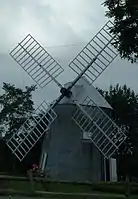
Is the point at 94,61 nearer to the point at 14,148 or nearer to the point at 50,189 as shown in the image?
the point at 14,148

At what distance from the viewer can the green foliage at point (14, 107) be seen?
53.5 meters

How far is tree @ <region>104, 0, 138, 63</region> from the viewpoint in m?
19.6

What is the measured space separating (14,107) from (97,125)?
23.7 m

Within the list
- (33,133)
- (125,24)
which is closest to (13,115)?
(33,133)

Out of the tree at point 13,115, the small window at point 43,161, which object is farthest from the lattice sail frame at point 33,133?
the tree at point 13,115

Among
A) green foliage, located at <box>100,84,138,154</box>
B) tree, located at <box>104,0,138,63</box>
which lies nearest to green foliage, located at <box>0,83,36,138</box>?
green foliage, located at <box>100,84,138,154</box>

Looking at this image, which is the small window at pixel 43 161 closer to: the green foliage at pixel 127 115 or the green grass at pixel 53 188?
the green grass at pixel 53 188

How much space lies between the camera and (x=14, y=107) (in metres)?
55.3

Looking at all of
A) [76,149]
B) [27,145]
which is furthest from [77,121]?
[27,145]

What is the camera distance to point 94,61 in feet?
114

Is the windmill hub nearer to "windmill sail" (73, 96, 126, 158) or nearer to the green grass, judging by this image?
"windmill sail" (73, 96, 126, 158)

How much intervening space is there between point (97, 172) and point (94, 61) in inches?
266

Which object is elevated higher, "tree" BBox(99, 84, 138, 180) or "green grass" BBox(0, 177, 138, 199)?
"tree" BBox(99, 84, 138, 180)

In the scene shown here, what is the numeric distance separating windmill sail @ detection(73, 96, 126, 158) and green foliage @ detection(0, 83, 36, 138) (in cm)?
1945
